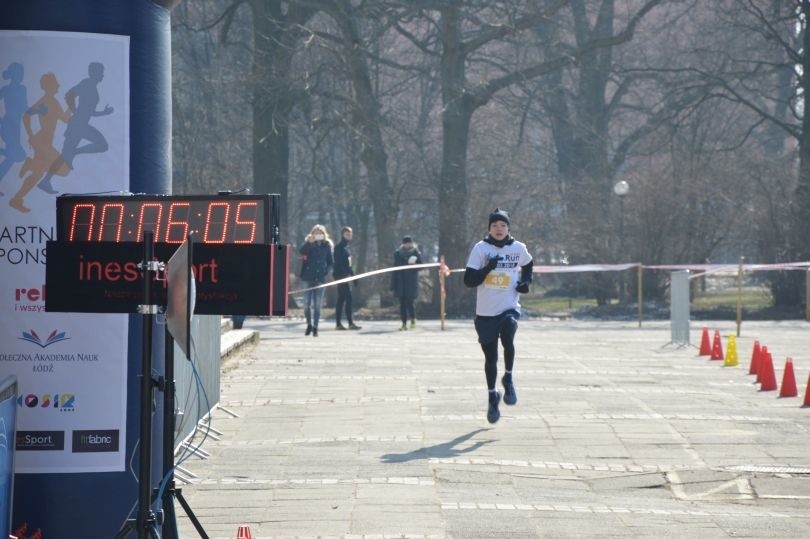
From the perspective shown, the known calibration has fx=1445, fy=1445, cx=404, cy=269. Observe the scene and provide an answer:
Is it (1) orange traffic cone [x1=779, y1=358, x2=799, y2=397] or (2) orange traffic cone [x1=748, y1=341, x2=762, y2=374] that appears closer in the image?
(1) orange traffic cone [x1=779, y1=358, x2=799, y2=397]

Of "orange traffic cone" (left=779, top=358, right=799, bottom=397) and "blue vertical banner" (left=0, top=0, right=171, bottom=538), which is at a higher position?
"blue vertical banner" (left=0, top=0, right=171, bottom=538)

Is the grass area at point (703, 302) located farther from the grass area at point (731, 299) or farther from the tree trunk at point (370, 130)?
the tree trunk at point (370, 130)

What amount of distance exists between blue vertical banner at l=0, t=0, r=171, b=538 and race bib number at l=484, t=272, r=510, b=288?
18.6 ft

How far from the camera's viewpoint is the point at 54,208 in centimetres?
750

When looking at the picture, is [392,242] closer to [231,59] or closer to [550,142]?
[231,59]

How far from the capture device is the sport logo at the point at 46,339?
24.7 feet

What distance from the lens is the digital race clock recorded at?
273 inches

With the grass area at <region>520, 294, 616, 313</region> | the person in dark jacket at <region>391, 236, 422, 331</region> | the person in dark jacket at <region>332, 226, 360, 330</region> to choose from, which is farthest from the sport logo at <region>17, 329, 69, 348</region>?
the grass area at <region>520, 294, 616, 313</region>

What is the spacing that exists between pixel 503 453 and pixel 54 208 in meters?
4.74

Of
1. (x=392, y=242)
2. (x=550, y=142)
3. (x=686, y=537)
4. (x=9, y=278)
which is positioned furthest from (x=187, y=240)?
(x=550, y=142)

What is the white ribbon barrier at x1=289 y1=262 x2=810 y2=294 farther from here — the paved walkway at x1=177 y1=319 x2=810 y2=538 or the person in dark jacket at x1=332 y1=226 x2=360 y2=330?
the paved walkway at x1=177 y1=319 x2=810 y2=538

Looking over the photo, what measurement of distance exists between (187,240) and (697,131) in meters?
35.9

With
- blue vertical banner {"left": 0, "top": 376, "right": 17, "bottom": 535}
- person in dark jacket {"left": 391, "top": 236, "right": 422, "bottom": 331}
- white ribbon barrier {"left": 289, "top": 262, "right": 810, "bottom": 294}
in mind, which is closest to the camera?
blue vertical banner {"left": 0, "top": 376, "right": 17, "bottom": 535}

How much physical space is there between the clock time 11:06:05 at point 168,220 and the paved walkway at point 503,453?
77.1 inches
